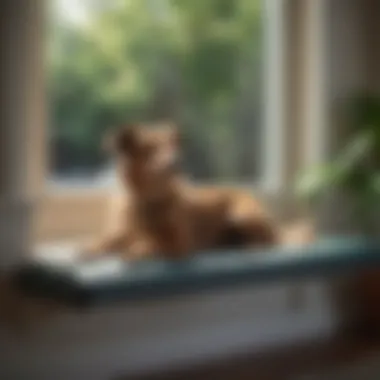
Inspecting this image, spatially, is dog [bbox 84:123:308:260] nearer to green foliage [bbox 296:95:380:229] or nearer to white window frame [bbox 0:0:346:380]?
white window frame [bbox 0:0:346:380]

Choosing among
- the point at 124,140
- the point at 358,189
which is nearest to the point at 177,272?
the point at 124,140

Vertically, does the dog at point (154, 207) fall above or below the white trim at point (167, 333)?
above

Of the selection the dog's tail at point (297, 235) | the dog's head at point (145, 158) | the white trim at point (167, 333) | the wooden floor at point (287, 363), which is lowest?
the wooden floor at point (287, 363)

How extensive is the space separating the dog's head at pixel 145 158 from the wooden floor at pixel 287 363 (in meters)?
0.57

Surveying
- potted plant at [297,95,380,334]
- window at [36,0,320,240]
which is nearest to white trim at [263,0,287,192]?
window at [36,0,320,240]

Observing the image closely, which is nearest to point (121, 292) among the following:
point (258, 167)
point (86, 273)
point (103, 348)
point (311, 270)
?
point (86, 273)

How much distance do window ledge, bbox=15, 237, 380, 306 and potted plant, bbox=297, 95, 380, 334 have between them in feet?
0.72

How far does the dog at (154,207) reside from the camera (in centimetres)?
232

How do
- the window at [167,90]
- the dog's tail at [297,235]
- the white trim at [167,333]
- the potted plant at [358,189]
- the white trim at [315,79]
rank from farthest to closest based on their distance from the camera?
the white trim at [315,79]
the potted plant at [358,189]
the dog's tail at [297,235]
the window at [167,90]
the white trim at [167,333]

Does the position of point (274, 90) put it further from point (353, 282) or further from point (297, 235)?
point (353, 282)

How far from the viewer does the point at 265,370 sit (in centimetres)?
263

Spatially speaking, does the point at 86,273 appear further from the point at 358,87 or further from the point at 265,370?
the point at 358,87

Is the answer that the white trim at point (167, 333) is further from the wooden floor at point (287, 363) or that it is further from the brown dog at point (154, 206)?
the brown dog at point (154, 206)

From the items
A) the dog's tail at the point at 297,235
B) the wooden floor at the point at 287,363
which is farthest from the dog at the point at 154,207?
the wooden floor at the point at 287,363
